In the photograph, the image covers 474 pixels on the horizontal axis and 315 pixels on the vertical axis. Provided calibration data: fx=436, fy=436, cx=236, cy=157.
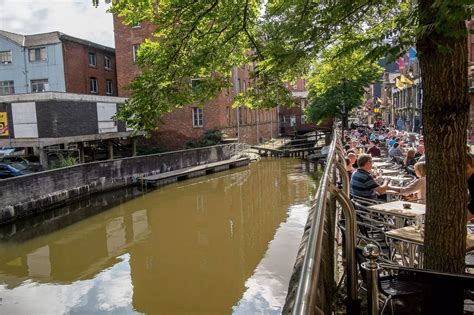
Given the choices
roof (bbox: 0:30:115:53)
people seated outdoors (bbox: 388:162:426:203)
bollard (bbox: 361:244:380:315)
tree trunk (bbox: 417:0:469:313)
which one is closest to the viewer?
bollard (bbox: 361:244:380:315)

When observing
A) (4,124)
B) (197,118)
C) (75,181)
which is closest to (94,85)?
(197,118)

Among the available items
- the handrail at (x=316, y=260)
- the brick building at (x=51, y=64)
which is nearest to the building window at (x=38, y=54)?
the brick building at (x=51, y=64)

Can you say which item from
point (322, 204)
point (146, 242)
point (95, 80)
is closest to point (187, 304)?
point (146, 242)

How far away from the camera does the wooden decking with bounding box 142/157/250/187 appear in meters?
23.0

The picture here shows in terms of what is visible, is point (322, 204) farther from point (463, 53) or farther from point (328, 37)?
point (328, 37)

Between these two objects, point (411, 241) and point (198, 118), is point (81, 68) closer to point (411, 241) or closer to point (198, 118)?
point (198, 118)

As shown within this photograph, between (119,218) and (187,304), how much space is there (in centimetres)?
902

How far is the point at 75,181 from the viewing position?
19.4 meters

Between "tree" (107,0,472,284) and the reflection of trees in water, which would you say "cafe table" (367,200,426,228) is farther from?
the reflection of trees in water

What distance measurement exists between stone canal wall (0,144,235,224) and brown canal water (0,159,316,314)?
1.99ft

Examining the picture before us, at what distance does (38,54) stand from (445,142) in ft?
131

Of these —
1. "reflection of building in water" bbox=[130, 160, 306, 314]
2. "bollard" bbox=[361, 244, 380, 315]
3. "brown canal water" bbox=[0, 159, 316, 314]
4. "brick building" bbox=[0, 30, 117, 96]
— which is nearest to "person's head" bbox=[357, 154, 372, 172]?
"brown canal water" bbox=[0, 159, 316, 314]

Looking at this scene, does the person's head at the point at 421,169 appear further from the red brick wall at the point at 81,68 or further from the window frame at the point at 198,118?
the red brick wall at the point at 81,68

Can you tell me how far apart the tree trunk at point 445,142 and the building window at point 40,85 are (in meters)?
38.8
